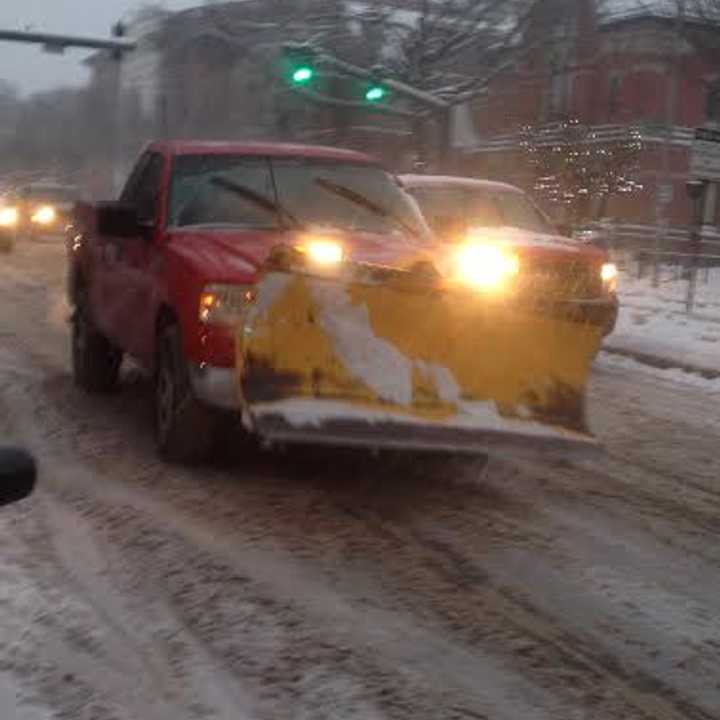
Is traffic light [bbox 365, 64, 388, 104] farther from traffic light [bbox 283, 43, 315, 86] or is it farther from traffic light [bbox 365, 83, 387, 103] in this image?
traffic light [bbox 283, 43, 315, 86]

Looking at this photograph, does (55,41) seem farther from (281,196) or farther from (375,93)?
(281,196)

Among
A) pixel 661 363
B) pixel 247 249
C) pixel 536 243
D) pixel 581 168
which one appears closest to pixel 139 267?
pixel 247 249

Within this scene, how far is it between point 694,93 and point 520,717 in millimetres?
44757

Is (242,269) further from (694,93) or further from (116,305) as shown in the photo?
(694,93)

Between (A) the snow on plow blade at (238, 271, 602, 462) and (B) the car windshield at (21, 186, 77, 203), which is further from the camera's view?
(B) the car windshield at (21, 186, 77, 203)

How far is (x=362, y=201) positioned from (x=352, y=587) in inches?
140

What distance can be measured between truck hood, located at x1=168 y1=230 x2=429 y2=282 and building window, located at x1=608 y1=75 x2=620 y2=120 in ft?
125

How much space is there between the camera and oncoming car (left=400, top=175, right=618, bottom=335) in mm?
11438

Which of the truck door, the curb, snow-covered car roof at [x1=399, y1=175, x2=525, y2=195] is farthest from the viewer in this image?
snow-covered car roof at [x1=399, y1=175, x2=525, y2=195]

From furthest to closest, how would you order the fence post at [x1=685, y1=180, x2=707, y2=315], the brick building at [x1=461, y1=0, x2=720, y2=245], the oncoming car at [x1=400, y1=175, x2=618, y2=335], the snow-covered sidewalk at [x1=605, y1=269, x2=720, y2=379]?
the brick building at [x1=461, y1=0, x2=720, y2=245], the fence post at [x1=685, y1=180, x2=707, y2=315], the snow-covered sidewalk at [x1=605, y1=269, x2=720, y2=379], the oncoming car at [x1=400, y1=175, x2=618, y2=335]

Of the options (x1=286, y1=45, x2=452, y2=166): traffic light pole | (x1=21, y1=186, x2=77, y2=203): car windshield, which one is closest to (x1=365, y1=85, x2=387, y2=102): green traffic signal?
(x1=286, y1=45, x2=452, y2=166): traffic light pole

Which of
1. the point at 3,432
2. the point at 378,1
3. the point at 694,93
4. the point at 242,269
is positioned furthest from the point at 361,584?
the point at 694,93

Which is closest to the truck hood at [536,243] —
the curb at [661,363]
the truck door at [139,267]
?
the curb at [661,363]

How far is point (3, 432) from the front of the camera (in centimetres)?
852
